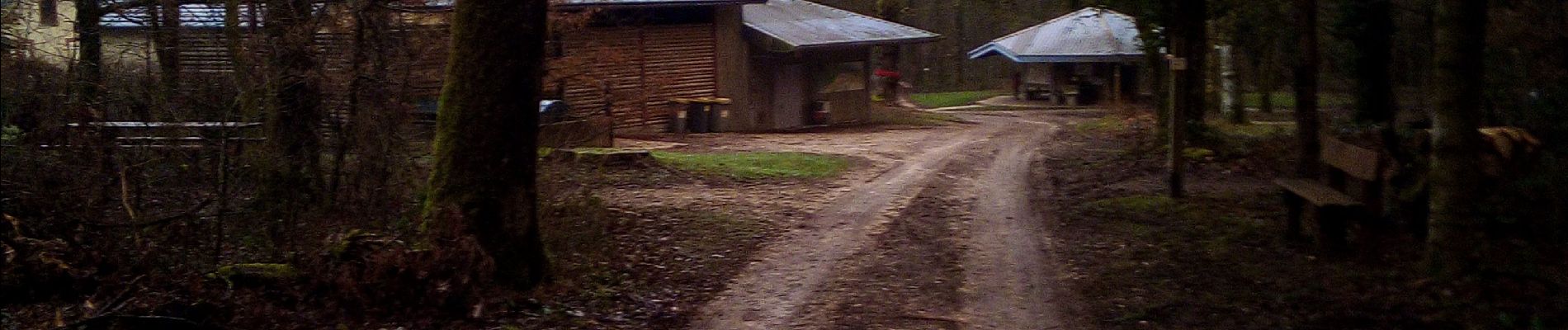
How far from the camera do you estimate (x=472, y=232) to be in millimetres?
8602

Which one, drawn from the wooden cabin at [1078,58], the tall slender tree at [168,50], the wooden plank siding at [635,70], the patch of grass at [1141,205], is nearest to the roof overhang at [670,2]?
the wooden plank siding at [635,70]

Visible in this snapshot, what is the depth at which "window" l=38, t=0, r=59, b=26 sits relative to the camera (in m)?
10.0

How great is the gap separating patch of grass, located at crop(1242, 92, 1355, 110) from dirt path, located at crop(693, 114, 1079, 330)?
13.9 meters

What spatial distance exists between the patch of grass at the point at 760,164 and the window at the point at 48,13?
762 centimetres

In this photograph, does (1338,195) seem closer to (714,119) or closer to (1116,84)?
(714,119)

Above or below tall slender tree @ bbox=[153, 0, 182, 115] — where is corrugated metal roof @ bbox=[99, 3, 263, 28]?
above

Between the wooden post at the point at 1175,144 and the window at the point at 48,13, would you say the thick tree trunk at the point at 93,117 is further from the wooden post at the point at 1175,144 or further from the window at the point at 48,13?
the wooden post at the point at 1175,144

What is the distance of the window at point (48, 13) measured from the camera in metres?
10.0

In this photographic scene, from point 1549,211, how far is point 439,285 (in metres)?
8.20

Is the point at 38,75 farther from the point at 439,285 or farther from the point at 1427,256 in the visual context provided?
the point at 1427,256

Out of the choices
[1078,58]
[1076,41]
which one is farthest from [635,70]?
[1076,41]

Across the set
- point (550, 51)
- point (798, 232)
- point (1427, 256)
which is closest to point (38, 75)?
point (798, 232)

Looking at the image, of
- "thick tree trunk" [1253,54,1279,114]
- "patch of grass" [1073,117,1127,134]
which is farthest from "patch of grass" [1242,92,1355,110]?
"patch of grass" [1073,117,1127,134]

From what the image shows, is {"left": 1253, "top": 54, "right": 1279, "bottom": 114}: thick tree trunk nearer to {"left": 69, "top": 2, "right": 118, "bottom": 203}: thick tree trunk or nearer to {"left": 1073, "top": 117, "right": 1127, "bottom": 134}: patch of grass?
{"left": 1073, "top": 117, "right": 1127, "bottom": 134}: patch of grass
